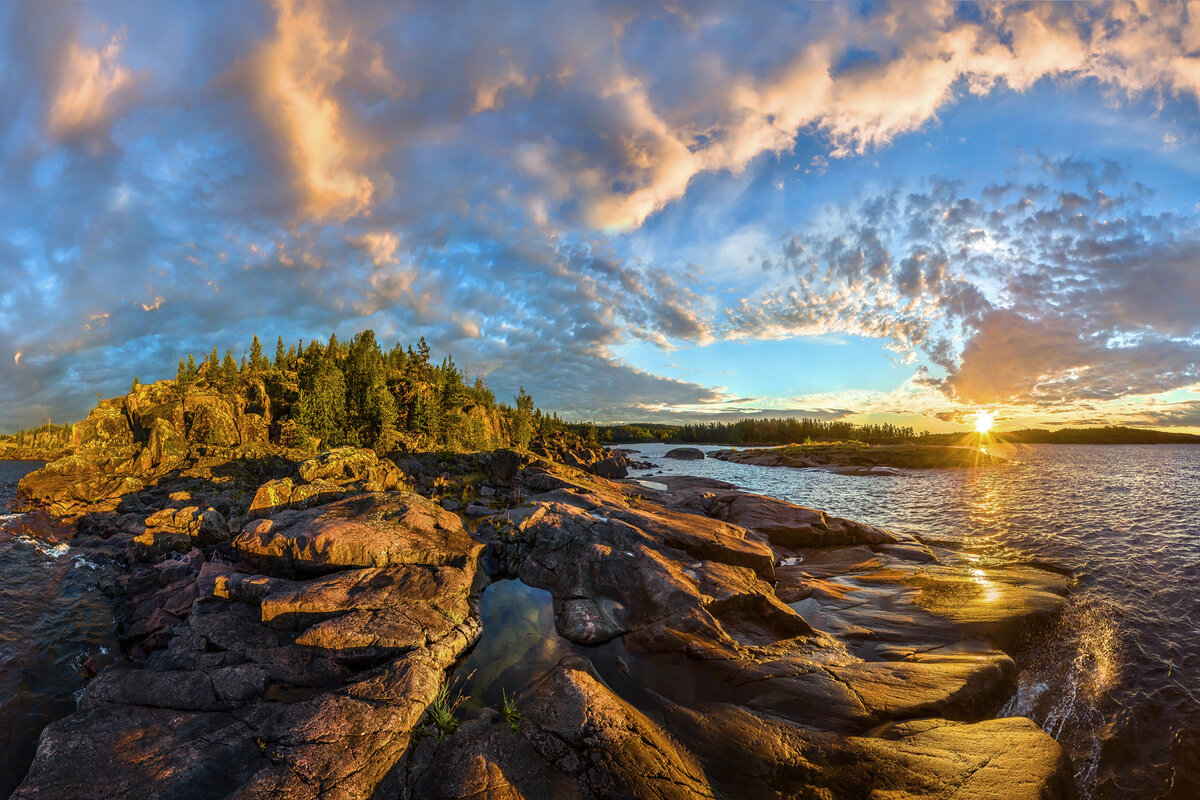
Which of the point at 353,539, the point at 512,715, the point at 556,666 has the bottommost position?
the point at 556,666

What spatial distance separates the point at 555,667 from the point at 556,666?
129 millimetres

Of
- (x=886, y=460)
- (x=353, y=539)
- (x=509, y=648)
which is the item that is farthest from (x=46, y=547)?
(x=886, y=460)

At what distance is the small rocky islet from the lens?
729 cm

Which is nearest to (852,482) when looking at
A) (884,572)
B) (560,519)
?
(884,572)

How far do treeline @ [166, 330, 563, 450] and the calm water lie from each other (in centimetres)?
4091

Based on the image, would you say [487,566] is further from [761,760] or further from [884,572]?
[884,572]

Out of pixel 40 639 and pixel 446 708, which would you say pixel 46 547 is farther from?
pixel 446 708

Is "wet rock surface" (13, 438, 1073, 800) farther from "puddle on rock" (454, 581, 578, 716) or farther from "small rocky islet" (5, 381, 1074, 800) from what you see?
"puddle on rock" (454, 581, 578, 716)

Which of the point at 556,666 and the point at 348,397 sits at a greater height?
the point at 348,397

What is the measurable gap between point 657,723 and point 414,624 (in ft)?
23.4

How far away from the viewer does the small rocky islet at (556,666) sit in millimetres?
7285

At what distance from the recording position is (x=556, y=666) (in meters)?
10.3

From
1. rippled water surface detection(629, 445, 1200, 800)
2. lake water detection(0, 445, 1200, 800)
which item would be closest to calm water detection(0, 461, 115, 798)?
lake water detection(0, 445, 1200, 800)

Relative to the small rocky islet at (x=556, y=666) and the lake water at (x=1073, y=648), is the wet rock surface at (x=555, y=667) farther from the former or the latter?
the lake water at (x=1073, y=648)
